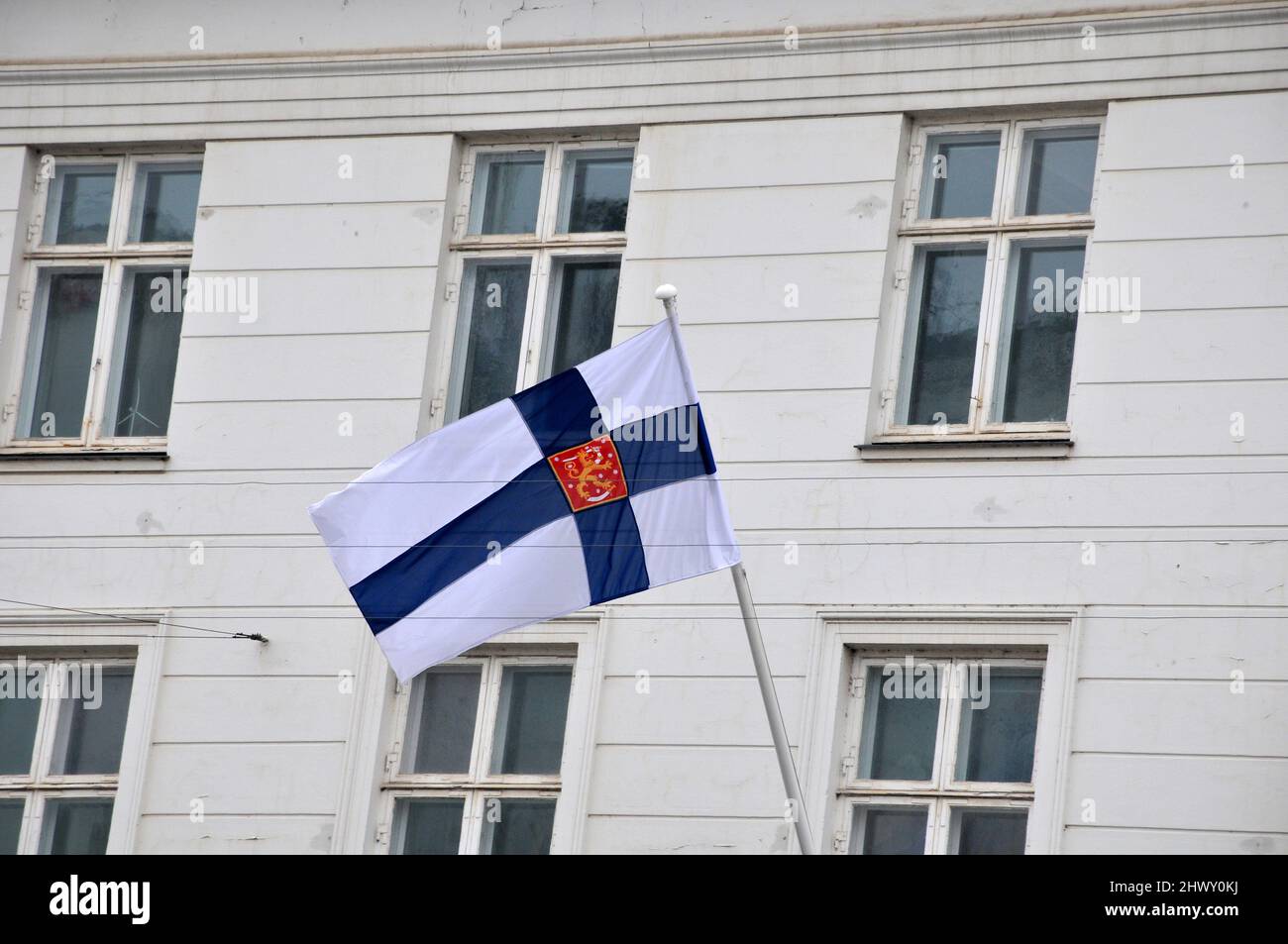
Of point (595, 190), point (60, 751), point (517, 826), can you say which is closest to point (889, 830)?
point (517, 826)

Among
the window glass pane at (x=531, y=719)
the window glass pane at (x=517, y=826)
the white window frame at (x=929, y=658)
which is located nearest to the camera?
the white window frame at (x=929, y=658)

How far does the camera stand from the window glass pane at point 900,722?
13.6 m

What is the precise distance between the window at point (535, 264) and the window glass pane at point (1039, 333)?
2.20 meters

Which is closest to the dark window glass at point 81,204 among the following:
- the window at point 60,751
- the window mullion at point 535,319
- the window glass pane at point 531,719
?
Answer: the window at point 60,751

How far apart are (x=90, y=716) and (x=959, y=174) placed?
556 centimetres

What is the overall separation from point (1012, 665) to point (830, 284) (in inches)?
87.6

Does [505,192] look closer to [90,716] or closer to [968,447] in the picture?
[968,447]

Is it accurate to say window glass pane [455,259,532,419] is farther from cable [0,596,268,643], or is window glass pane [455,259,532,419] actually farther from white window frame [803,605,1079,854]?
white window frame [803,605,1079,854]

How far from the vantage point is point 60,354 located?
15766mm

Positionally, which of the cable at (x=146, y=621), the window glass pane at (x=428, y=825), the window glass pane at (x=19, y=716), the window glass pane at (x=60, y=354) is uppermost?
the window glass pane at (x=60, y=354)

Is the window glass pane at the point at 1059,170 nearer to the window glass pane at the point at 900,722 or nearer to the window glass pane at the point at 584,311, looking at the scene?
the window glass pane at the point at 584,311

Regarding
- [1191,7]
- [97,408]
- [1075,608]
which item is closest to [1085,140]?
[1191,7]
